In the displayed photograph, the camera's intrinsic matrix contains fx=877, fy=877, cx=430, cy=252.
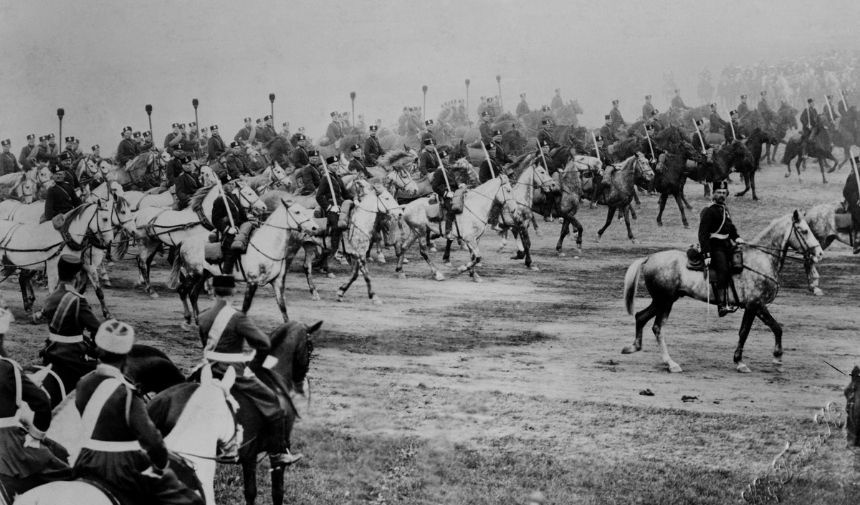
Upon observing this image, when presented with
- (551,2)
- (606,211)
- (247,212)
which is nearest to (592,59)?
(551,2)

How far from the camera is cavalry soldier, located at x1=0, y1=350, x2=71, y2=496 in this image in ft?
21.7

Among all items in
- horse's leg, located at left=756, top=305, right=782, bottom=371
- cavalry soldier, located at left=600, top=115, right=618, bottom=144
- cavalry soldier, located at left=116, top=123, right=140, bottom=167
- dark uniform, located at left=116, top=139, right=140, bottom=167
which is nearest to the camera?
horse's leg, located at left=756, top=305, right=782, bottom=371

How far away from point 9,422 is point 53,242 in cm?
397

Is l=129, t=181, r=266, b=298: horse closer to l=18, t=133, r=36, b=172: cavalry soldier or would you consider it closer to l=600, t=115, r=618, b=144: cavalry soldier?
l=18, t=133, r=36, b=172: cavalry soldier

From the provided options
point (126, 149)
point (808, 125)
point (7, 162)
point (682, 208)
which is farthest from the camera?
point (808, 125)

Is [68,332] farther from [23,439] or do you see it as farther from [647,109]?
[647,109]

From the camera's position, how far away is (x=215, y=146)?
39.7 feet

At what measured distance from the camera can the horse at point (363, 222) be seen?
10901mm

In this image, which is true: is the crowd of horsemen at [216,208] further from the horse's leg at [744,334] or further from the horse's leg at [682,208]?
the horse's leg at [682,208]

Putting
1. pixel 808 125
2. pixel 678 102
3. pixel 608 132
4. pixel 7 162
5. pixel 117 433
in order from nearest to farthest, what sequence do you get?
pixel 117 433 < pixel 7 162 < pixel 678 102 < pixel 808 125 < pixel 608 132

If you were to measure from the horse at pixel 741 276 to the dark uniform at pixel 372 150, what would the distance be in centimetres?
512

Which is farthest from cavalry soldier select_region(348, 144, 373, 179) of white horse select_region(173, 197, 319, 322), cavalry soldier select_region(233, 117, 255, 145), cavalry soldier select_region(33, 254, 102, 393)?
cavalry soldier select_region(33, 254, 102, 393)

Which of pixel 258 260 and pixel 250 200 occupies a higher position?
pixel 250 200

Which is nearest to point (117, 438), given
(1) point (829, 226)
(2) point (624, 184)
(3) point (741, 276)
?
(3) point (741, 276)
